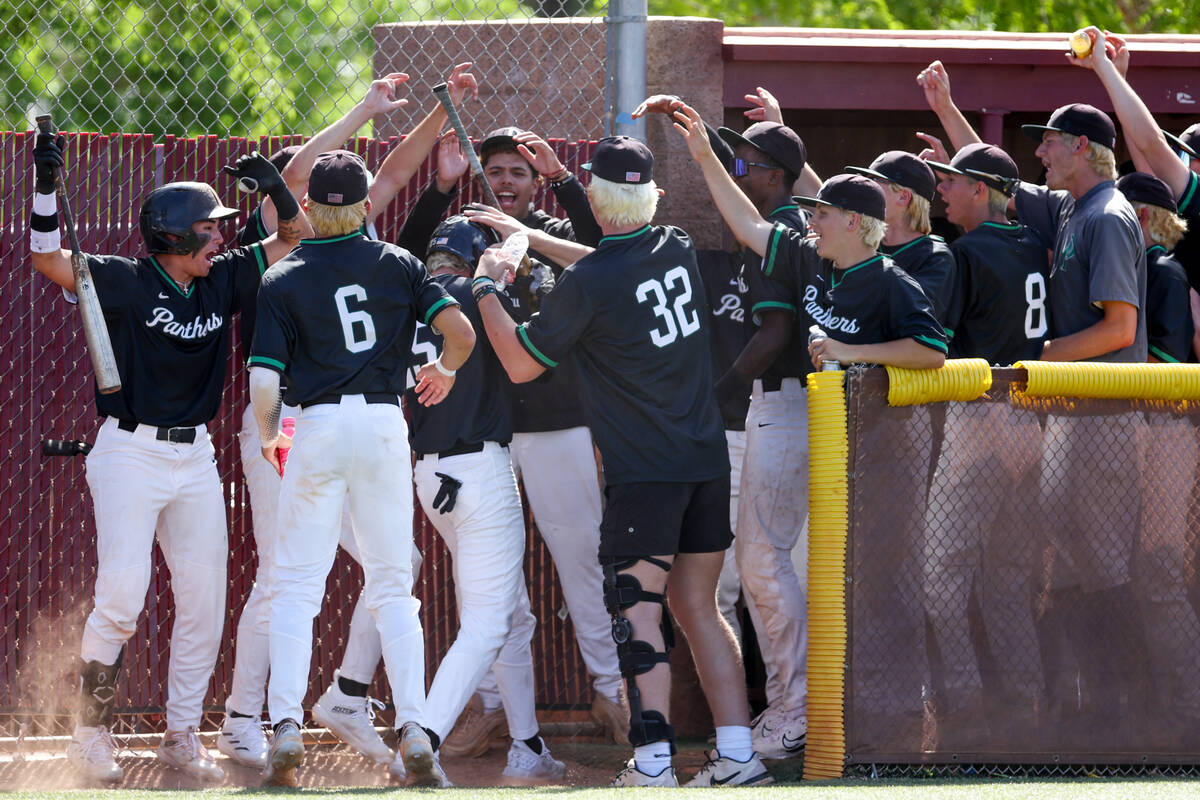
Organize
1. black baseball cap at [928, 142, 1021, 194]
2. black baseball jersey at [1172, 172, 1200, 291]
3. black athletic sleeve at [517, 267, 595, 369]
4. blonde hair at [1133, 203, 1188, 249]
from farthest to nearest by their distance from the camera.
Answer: black baseball jersey at [1172, 172, 1200, 291] < blonde hair at [1133, 203, 1188, 249] < black baseball cap at [928, 142, 1021, 194] < black athletic sleeve at [517, 267, 595, 369]

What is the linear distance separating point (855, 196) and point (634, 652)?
1657 millimetres

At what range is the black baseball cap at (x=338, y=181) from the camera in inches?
177

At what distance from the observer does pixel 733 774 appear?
460 centimetres

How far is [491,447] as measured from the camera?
4926 millimetres

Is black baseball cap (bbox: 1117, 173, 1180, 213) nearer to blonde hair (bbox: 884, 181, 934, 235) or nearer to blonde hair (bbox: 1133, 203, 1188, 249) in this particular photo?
blonde hair (bbox: 1133, 203, 1188, 249)

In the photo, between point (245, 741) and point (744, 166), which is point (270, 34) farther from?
point (245, 741)

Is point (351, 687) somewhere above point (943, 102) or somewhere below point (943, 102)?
below

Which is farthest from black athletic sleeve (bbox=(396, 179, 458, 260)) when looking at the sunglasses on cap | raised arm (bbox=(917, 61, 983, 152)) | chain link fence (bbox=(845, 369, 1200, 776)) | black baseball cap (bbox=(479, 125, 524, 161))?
raised arm (bbox=(917, 61, 983, 152))

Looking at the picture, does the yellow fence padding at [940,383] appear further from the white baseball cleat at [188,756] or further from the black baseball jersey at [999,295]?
the white baseball cleat at [188,756]

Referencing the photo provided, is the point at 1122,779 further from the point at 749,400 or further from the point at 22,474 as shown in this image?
the point at 22,474

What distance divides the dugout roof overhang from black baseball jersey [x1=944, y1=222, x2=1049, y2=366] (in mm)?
1332

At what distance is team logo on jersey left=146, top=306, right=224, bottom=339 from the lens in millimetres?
4883

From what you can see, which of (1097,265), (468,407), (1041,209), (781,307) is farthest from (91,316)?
(1041,209)

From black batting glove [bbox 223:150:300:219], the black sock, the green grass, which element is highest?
black batting glove [bbox 223:150:300:219]
